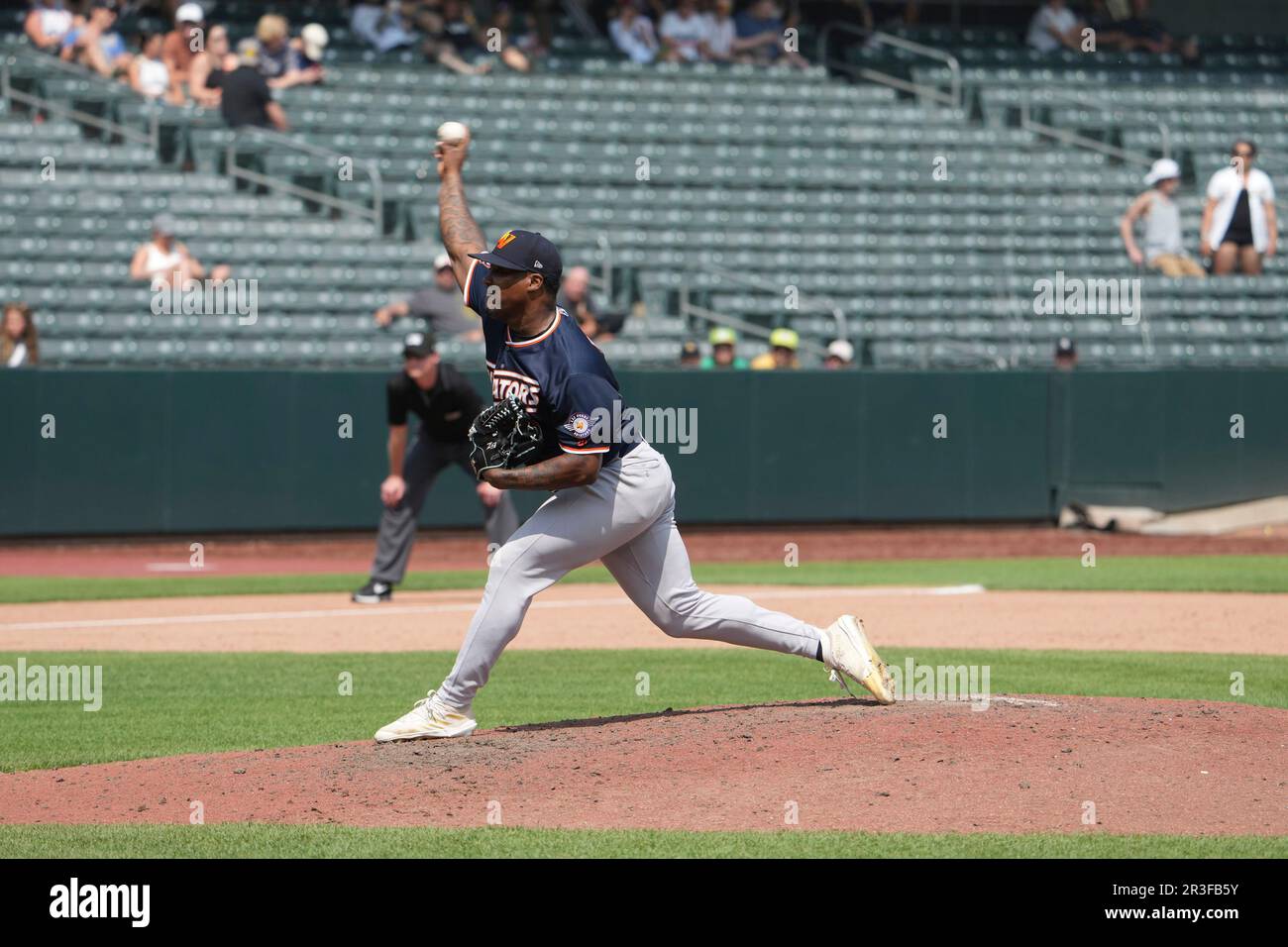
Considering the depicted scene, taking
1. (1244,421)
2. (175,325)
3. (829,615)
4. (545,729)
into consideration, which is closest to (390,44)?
(175,325)

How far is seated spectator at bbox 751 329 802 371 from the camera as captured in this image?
18547 mm

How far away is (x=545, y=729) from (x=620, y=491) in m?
1.12

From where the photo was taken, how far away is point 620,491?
6672 mm

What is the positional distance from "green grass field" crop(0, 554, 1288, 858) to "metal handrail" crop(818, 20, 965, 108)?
14.7 meters

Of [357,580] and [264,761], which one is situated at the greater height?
[264,761]

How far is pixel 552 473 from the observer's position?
21.3 ft

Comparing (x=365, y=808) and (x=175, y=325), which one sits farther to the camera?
(x=175, y=325)

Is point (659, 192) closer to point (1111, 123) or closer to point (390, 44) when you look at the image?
point (390, 44)

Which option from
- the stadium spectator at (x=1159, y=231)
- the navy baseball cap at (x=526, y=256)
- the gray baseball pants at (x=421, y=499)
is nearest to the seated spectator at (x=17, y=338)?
the gray baseball pants at (x=421, y=499)

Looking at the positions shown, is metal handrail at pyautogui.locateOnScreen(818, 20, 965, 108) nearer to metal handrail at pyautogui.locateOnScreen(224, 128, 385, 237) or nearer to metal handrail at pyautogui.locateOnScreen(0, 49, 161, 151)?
metal handrail at pyautogui.locateOnScreen(224, 128, 385, 237)

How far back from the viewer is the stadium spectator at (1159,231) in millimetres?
21250

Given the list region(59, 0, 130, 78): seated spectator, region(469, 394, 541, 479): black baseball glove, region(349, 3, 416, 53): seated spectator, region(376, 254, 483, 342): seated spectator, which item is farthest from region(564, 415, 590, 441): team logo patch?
region(349, 3, 416, 53): seated spectator

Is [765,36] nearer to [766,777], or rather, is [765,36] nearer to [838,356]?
[838,356]

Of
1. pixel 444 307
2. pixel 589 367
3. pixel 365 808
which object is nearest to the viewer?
pixel 365 808
